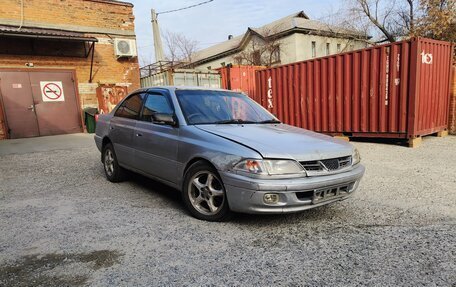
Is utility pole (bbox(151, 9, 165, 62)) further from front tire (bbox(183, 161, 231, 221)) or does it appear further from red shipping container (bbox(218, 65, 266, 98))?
front tire (bbox(183, 161, 231, 221))

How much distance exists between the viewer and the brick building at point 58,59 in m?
11.7

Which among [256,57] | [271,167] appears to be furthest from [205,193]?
[256,57]

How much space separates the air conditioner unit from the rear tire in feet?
30.5

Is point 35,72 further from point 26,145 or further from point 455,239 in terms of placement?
point 455,239

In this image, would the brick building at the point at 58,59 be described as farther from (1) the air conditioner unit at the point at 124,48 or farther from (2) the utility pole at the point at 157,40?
(2) the utility pole at the point at 157,40

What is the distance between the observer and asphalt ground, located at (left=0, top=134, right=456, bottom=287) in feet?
8.01

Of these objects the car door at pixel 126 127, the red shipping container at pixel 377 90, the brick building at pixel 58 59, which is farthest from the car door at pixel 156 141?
the brick building at pixel 58 59

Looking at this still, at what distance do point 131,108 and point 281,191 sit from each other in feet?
9.79

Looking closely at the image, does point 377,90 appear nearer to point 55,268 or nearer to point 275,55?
point 55,268

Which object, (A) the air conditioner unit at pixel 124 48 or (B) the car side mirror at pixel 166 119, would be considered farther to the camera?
(A) the air conditioner unit at pixel 124 48

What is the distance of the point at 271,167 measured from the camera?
10.0 feet

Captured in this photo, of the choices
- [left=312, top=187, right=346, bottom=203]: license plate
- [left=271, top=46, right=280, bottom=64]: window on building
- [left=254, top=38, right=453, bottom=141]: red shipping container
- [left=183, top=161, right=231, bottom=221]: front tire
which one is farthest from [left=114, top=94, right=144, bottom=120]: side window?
[left=271, top=46, right=280, bottom=64]: window on building

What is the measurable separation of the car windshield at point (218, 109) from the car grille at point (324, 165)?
1.24 metres

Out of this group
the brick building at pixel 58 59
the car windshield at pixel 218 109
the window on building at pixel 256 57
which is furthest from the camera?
the window on building at pixel 256 57
